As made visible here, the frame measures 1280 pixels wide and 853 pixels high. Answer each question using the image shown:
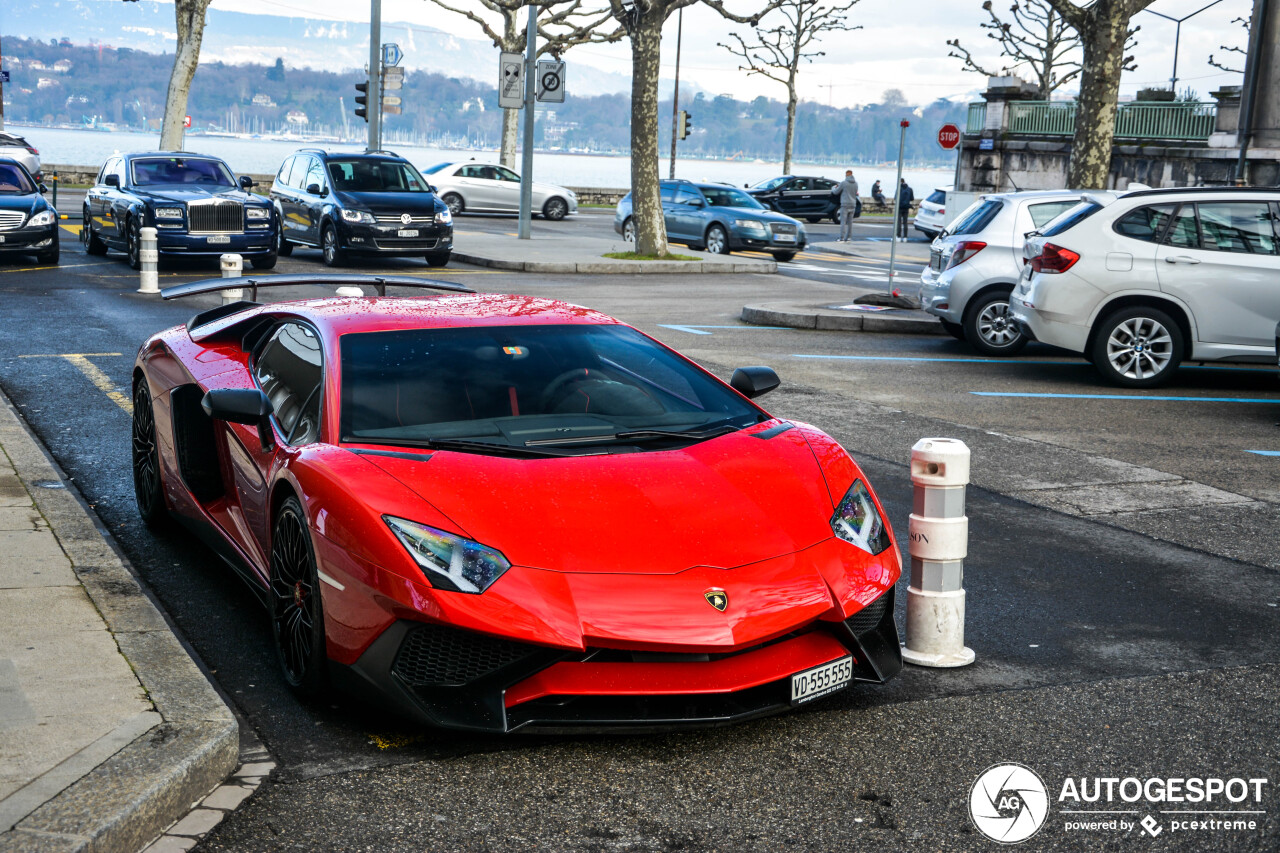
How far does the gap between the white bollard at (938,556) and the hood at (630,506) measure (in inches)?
18.4

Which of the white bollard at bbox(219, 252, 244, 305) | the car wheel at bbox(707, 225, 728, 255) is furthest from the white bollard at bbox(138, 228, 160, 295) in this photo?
the car wheel at bbox(707, 225, 728, 255)

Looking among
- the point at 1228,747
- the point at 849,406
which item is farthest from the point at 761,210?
the point at 1228,747

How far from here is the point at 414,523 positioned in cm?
392

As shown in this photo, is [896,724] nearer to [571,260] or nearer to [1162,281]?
[1162,281]

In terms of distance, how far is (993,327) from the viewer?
13578 mm

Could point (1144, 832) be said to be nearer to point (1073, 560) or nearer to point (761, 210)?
point (1073, 560)

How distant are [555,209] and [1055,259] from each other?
28779 millimetres

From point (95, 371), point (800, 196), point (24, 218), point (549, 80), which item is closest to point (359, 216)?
point (24, 218)

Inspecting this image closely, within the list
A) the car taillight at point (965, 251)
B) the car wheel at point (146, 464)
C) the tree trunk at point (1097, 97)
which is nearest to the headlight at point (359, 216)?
the car taillight at point (965, 251)

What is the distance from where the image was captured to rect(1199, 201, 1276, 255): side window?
37.0ft

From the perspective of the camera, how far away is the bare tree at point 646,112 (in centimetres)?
2473

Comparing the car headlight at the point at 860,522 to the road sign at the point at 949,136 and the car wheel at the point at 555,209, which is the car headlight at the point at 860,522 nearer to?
the road sign at the point at 949,136

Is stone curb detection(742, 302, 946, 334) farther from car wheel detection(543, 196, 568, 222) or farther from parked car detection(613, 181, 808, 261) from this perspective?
car wheel detection(543, 196, 568, 222)

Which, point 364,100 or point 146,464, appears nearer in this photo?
point 146,464
